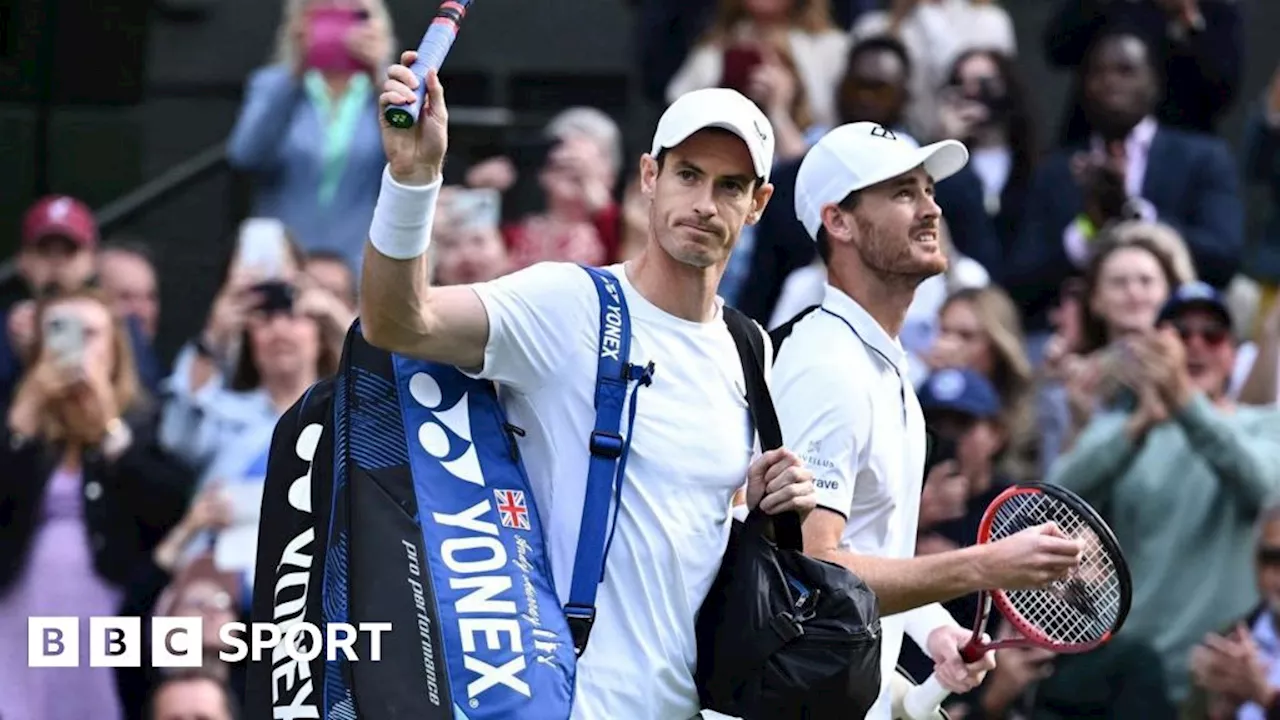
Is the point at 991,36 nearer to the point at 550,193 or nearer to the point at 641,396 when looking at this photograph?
the point at 550,193

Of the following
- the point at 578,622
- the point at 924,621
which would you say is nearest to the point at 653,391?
the point at 578,622

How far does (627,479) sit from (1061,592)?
4.01 ft

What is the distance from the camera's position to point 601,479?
6.34m

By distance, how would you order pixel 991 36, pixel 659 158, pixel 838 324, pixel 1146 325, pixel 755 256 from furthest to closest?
1. pixel 991 36
2. pixel 755 256
3. pixel 1146 325
4. pixel 838 324
5. pixel 659 158

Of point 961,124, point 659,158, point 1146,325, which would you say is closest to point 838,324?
point 659,158

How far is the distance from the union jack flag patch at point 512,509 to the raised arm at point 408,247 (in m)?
0.34

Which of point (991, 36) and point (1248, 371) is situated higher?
point (991, 36)

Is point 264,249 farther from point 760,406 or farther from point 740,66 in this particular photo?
point 760,406

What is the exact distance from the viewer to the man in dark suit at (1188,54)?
12500 millimetres

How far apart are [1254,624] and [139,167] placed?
6.25 m

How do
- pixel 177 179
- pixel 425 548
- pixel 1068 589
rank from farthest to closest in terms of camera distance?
pixel 177 179
pixel 1068 589
pixel 425 548

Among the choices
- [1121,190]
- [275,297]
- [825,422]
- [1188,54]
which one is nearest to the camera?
[825,422]

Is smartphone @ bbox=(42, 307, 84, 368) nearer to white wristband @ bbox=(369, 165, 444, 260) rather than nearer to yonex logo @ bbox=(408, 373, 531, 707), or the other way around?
yonex logo @ bbox=(408, 373, 531, 707)

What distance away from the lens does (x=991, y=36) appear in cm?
1262
